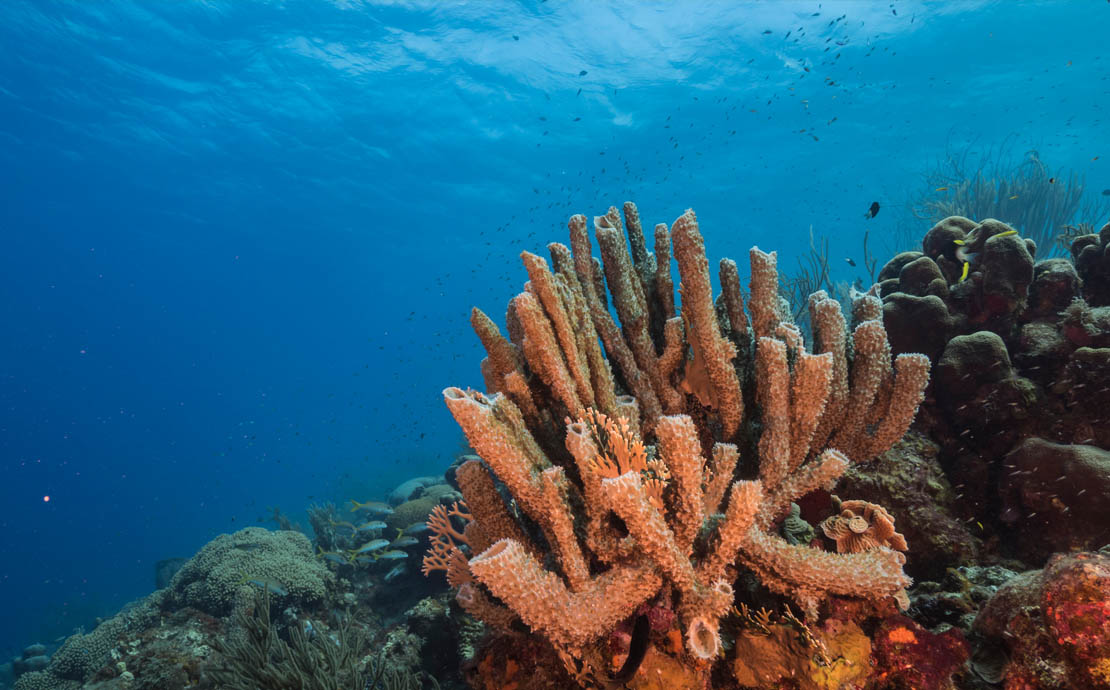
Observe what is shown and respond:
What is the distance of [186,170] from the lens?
31.7m

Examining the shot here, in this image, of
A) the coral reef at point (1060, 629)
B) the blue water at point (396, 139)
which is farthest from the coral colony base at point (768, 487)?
the blue water at point (396, 139)

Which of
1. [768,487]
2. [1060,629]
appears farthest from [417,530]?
[1060,629]

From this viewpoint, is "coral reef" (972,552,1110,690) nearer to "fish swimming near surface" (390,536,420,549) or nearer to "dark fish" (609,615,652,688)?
"dark fish" (609,615,652,688)

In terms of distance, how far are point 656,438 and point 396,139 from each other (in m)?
33.0

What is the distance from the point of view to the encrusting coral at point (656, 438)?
223 centimetres

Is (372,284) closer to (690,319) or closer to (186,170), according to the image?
(186,170)

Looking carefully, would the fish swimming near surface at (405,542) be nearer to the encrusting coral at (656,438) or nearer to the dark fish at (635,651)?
the encrusting coral at (656,438)

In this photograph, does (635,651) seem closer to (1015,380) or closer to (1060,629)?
(1060,629)

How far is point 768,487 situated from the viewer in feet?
9.01

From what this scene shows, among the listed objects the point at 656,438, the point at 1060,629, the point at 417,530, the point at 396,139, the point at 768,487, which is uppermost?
the point at 396,139

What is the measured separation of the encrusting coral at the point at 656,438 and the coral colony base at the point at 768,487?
0.05ft

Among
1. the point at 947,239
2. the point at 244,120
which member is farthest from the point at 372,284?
the point at 947,239

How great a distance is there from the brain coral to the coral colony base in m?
4.22

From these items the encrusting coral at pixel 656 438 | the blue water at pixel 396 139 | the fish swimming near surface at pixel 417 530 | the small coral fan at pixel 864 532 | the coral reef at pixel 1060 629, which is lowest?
the coral reef at pixel 1060 629
